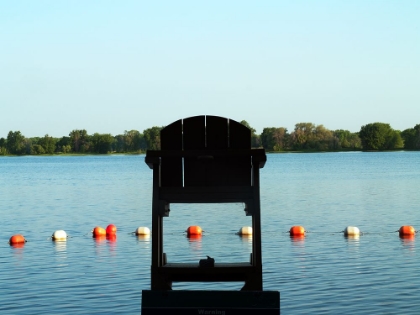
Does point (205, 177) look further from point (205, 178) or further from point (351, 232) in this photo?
point (351, 232)

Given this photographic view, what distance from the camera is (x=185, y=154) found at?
11.0 m

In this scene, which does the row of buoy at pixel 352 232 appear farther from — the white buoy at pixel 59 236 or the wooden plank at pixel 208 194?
the wooden plank at pixel 208 194

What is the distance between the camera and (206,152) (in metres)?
11.0

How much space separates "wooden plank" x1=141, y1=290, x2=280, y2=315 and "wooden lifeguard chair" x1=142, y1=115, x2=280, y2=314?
1.35m

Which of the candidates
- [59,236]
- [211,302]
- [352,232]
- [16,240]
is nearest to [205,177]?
[211,302]

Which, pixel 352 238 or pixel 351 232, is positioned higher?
pixel 351 232

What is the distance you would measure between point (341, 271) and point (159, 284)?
1078 centimetres

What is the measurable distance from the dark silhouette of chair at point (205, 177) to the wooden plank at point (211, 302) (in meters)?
1.29

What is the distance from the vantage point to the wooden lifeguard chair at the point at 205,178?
10859mm

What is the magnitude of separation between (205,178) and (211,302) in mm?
2134

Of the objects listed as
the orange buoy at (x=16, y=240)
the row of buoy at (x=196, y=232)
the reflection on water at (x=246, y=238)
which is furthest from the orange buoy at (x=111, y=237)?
the reflection on water at (x=246, y=238)

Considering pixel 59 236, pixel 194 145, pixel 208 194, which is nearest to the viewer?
pixel 208 194

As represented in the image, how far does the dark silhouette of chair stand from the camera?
10867 mm

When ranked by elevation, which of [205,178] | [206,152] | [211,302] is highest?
[206,152]
